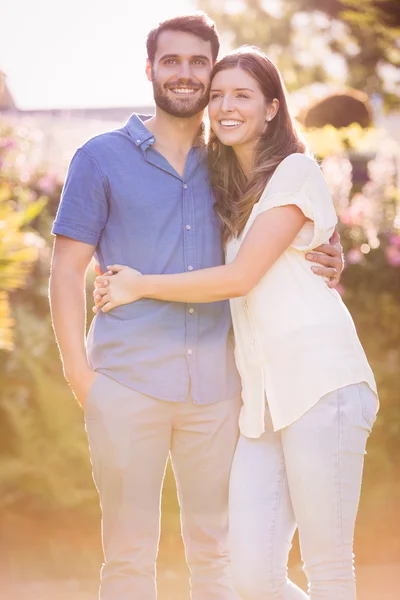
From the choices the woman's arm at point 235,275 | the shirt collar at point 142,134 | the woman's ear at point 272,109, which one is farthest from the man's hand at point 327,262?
the shirt collar at point 142,134

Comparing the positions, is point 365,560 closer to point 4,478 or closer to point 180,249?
point 4,478

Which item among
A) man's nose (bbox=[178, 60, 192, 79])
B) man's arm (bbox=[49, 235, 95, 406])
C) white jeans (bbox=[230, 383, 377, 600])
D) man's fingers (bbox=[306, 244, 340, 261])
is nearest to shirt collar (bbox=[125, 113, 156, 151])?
man's nose (bbox=[178, 60, 192, 79])

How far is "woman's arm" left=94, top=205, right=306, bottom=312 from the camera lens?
117 inches

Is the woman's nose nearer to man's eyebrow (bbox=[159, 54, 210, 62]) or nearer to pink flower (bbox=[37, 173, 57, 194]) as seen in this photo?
man's eyebrow (bbox=[159, 54, 210, 62])

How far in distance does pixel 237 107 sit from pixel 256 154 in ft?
0.58

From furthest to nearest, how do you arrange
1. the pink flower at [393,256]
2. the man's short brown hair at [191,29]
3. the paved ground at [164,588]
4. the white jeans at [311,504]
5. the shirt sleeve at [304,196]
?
1. the pink flower at [393,256]
2. the paved ground at [164,588]
3. the man's short brown hair at [191,29]
4. the shirt sleeve at [304,196]
5. the white jeans at [311,504]

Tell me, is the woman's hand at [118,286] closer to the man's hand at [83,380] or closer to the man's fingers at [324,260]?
the man's hand at [83,380]

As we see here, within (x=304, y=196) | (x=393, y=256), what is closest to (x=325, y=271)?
(x=304, y=196)

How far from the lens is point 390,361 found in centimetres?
611

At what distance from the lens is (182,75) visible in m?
3.27

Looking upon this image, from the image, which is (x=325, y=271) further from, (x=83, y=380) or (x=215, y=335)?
(x=83, y=380)

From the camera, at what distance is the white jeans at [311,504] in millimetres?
2877

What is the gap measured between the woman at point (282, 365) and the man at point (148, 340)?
133mm

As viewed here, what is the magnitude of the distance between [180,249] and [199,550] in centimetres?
109
